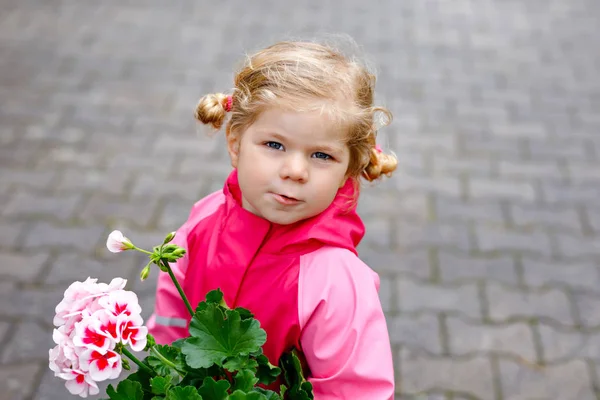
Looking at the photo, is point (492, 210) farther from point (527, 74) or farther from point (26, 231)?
point (26, 231)

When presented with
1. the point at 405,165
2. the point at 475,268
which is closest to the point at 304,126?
the point at 475,268

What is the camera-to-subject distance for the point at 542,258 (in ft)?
10.1

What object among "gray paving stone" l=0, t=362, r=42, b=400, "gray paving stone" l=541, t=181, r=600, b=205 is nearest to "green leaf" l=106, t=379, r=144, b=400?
"gray paving stone" l=0, t=362, r=42, b=400

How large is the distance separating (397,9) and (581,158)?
230cm

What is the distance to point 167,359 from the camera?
3.92 feet

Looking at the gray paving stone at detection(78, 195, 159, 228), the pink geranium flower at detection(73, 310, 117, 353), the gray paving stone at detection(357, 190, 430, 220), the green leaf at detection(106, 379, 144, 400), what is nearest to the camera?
the pink geranium flower at detection(73, 310, 117, 353)

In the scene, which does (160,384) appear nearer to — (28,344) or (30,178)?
(28,344)

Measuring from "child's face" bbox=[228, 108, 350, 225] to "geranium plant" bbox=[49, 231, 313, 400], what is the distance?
269 mm

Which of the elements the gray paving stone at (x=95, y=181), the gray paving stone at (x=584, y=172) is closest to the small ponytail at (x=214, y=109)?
the gray paving stone at (x=95, y=181)

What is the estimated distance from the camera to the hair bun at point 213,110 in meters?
1.54

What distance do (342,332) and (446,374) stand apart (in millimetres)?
1261

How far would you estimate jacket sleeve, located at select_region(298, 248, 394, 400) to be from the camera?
4.52 ft

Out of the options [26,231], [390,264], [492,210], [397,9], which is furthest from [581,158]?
[26,231]

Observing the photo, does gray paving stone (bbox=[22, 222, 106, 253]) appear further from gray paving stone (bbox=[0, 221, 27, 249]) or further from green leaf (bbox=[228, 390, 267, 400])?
green leaf (bbox=[228, 390, 267, 400])
